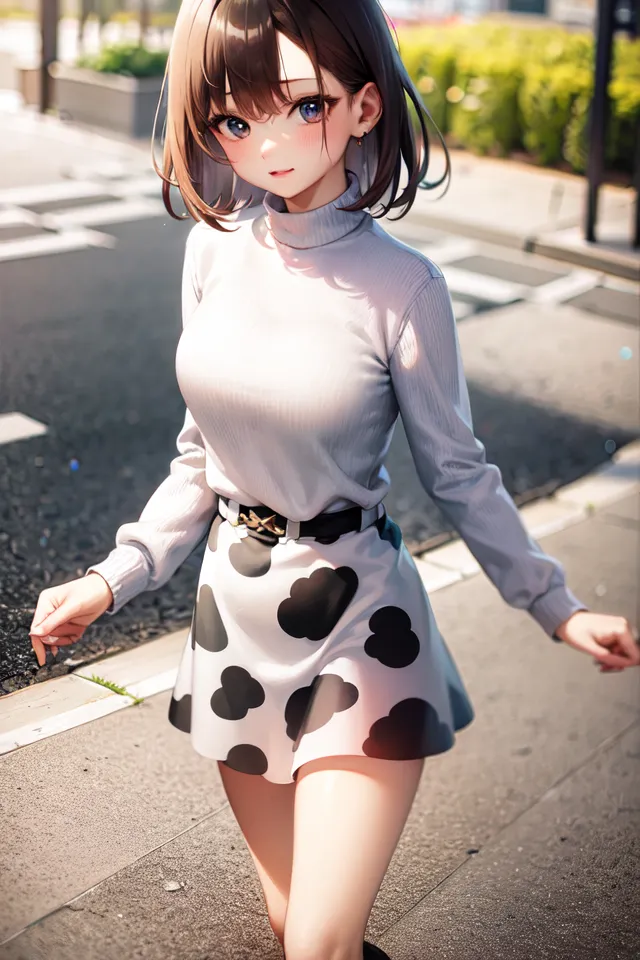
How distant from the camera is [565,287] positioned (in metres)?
8.85

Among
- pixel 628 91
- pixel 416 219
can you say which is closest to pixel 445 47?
pixel 628 91

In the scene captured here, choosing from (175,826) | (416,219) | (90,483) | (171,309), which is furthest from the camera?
(416,219)

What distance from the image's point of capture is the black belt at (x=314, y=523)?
6.95 ft

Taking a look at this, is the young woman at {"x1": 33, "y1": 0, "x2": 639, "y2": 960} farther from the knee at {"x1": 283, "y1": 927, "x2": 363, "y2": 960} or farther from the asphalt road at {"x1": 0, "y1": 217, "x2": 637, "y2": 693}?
the asphalt road at {"x1": 0, "y1": 217, "x2": 637, "y2": 693}

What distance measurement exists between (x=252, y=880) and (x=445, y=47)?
12.4m

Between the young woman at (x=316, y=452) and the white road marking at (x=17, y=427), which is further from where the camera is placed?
the white road marking at (x=17, y=427)

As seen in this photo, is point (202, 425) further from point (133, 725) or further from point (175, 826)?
point (133, 725)

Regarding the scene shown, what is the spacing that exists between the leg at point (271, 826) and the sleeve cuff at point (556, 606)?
1.77 ft

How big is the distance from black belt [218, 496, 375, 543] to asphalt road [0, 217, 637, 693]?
68cm

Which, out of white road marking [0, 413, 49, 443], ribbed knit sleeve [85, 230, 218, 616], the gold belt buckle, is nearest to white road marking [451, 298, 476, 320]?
white road marking [0, 413, 49, 443]

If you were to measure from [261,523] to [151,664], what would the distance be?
145 centimetres

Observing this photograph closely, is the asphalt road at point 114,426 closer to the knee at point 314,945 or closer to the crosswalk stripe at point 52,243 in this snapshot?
the crosswalk stripe at point 52,243

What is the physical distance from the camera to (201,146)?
2062 mm

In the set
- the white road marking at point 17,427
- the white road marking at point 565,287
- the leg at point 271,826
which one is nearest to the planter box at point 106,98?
the white road marking at point 565,287
